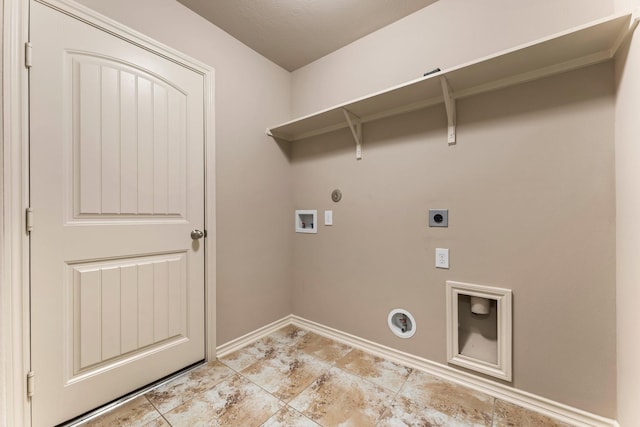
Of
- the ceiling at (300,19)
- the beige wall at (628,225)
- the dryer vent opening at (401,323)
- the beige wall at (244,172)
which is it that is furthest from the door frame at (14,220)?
the beige wall at (628,225)

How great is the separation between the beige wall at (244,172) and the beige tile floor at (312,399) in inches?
15.0

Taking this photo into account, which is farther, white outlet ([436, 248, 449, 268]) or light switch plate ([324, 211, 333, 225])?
light switch plate ([324, 211, 333, 225])

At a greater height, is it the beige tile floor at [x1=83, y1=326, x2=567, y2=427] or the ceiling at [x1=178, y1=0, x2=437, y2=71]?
the ceiling at [x1=178, y1=0, x2=437, y2=71]

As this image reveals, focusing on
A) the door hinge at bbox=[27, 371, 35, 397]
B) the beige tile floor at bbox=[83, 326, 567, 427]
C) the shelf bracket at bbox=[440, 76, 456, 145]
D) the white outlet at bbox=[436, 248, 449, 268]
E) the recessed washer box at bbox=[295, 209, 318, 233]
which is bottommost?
the beige tile floor at bbox=[83, 326, 567, 427]

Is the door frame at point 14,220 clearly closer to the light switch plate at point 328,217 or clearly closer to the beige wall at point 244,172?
the beige wall at point 244,172

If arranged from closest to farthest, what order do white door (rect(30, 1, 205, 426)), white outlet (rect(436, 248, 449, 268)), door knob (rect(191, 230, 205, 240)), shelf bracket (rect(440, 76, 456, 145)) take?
white door (rect(30, 1, 205, 426)) → shelf bracket (rect(440, 76, 456, 145)) → white outlet (rect(436, 248, 449, 268)) → door knob (rect(191, 230, 205, 240))

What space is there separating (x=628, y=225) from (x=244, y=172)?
7.02 ft

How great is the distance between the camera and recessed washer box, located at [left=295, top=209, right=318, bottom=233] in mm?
2248

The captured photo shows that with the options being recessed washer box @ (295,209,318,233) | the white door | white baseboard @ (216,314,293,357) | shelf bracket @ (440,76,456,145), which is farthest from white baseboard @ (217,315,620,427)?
shelf bracket @ (440,76,456,145)

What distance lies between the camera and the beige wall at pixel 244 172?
175 centimetres

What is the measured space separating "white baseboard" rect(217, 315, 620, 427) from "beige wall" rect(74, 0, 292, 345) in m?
0.08

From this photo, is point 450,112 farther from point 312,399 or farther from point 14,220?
point 14,220

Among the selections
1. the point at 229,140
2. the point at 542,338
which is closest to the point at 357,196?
the point at 229,140

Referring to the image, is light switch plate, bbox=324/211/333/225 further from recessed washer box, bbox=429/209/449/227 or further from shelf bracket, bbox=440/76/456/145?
shelf bracket, bbox=440/76/456/145
